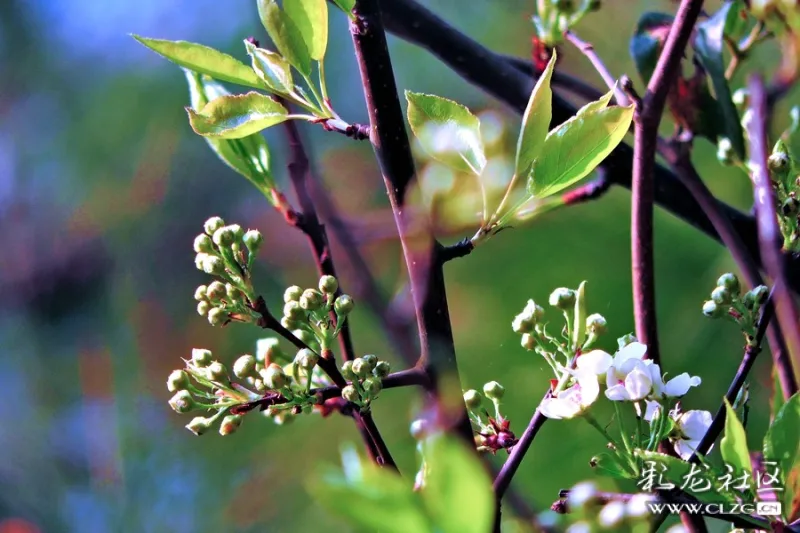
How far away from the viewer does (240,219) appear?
0.93 metres

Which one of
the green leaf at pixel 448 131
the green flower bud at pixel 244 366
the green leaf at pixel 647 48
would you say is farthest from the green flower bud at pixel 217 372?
the green leaf at pixel 647 48

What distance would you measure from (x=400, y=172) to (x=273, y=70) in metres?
0.06

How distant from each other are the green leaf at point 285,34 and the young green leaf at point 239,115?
0.05 ft

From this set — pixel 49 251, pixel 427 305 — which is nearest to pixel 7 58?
pixel 49 251

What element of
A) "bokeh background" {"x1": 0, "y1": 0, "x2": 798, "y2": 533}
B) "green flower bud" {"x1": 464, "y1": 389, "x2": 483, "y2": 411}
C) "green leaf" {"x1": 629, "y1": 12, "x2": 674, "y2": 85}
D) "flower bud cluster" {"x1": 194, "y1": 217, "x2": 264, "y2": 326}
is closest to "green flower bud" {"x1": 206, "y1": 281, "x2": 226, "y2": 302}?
"flower bud cluster" {"x1": 194, "y1": 217, "x2": 264, "y2": 326}

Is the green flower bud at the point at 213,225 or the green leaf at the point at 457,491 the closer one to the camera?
the green leaf at the point at 457,491

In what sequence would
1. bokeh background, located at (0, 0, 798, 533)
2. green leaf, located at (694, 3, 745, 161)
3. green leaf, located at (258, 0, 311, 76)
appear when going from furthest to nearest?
bokeh background, located at (0, 0, 798, 533) → green leaf, located at (694, 3, 745, 161) → green leaf, located at (258, 0, 311, 76)

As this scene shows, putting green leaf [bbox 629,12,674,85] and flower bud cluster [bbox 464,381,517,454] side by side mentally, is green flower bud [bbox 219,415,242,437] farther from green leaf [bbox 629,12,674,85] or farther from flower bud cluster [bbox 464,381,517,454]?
green leaf [bbox 629,12,674,85]

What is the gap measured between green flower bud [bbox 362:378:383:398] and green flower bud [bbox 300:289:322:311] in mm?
36

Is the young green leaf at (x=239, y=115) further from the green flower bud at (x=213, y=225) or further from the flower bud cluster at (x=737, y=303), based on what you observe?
the flower bud cluster at (x=737, y=303)

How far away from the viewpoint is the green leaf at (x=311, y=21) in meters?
0.25

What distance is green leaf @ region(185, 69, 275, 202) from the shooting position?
340 millimetres

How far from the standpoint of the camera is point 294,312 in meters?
0.25

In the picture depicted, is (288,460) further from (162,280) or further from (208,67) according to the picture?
(208,67)
